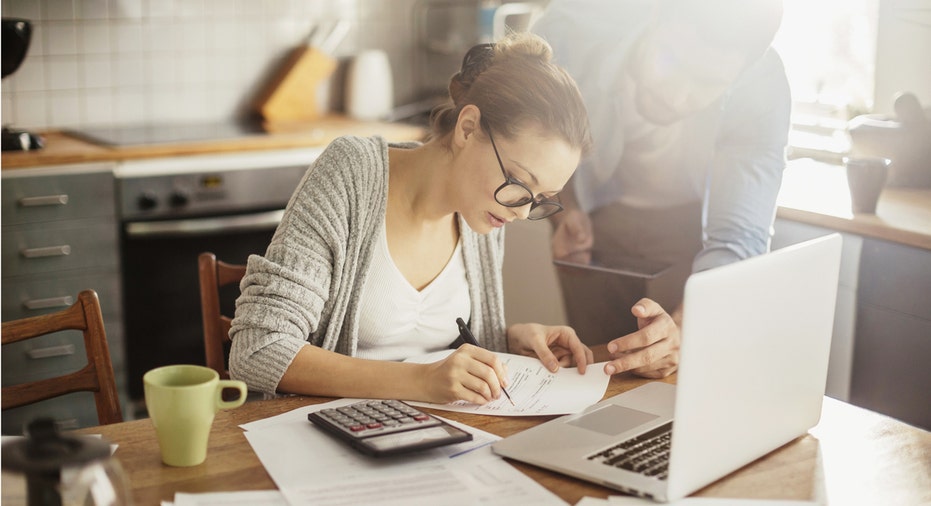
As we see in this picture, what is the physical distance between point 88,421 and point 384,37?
1.80m

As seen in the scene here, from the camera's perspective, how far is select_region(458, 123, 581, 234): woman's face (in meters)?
1.47

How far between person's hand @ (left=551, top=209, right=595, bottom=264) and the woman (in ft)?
1.44

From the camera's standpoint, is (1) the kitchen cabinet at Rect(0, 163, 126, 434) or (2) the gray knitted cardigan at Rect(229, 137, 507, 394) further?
(1) the kitchen cabinet at Rect(0, 163, 126, 434)

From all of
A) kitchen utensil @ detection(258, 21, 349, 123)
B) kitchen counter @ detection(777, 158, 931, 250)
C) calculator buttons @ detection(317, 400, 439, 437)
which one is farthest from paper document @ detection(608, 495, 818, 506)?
kitchen utensil @ detection(258, 21, 349, 123)

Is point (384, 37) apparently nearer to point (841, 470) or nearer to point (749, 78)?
point (749, 78)

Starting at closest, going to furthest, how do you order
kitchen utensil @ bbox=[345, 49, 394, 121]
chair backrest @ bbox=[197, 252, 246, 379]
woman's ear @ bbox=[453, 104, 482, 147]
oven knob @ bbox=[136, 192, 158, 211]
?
woman's ear @ bbox=[453, 104, 482, 147]
chair backrest @ bbox=[197, 252, 246, 379]
oven knob @ bbox=[136, 192, 158, 211]
kitchen utensil @ bbox=[345, 49, 394, 121]

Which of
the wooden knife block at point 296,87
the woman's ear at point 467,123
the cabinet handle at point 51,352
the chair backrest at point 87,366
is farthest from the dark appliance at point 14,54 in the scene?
the woman's ear at point 467,123

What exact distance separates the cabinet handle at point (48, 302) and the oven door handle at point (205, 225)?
26 cm

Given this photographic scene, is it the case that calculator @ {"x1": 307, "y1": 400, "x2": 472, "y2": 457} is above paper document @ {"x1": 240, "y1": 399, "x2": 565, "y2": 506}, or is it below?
above

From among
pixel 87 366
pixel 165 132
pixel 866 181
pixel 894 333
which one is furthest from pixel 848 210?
pixel 165 132

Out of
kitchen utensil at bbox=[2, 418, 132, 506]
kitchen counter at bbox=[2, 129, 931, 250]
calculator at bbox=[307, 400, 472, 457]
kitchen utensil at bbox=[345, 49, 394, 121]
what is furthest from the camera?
kitchen utensil at bbox=[345, 49, 394, 121]

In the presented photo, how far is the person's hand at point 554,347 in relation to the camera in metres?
1.51

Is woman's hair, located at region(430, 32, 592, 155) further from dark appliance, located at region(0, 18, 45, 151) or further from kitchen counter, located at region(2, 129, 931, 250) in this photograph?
dark appliance, located at region(0, 18, 45, 151)

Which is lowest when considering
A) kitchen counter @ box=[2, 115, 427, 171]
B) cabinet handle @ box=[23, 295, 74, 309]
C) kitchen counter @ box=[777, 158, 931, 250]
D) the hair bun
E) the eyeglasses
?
cabinet handle @ box=[23, 295, 74, 309]
